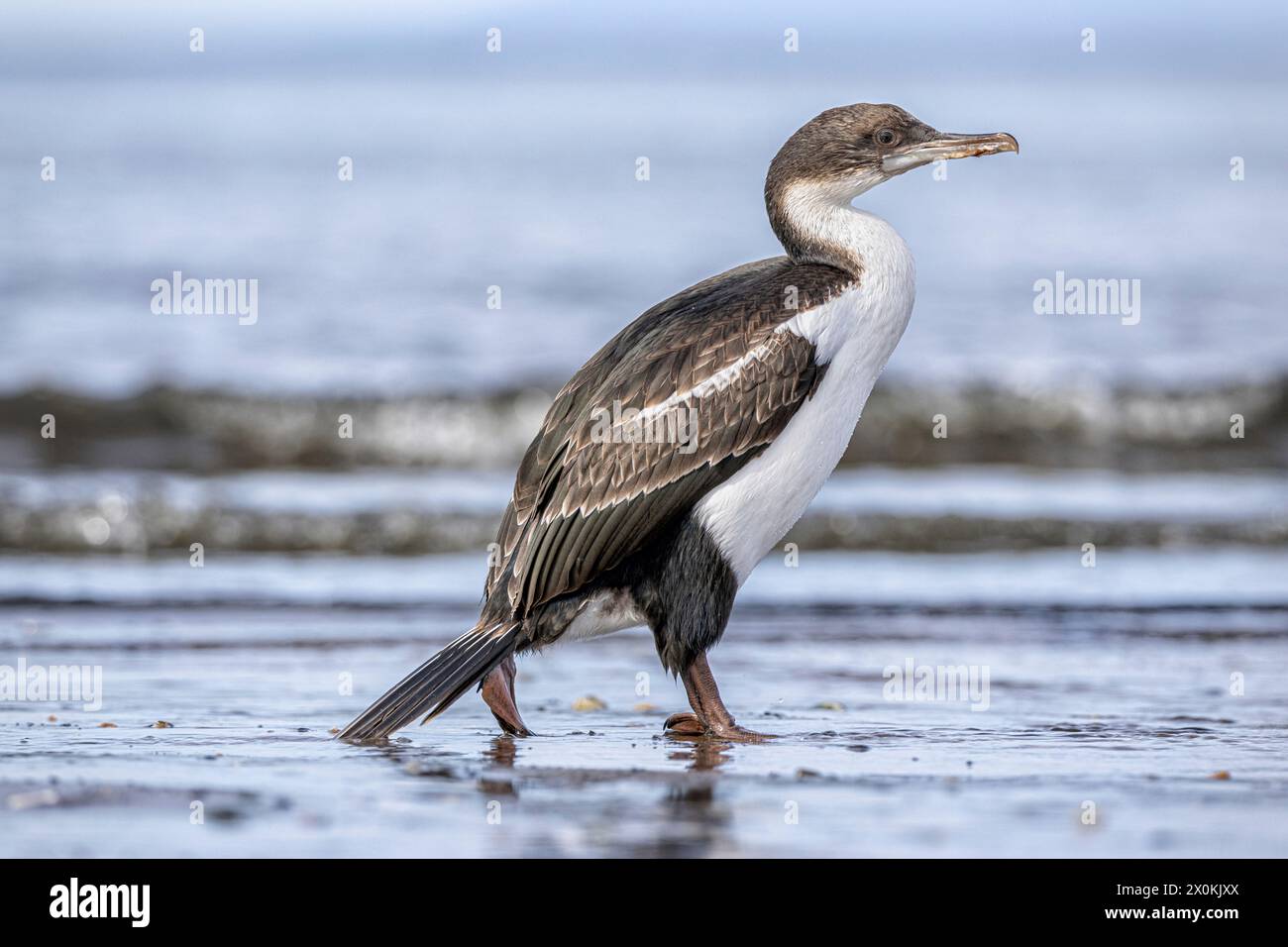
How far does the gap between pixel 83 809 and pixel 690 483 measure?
2.55 m

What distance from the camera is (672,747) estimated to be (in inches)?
280

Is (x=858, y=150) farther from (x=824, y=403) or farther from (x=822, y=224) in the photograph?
(x=824, y=403)

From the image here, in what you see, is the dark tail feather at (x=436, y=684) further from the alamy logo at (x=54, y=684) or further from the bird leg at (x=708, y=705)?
the alamy logo at (x=54, y=684)

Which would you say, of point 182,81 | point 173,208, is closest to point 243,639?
point 173,208

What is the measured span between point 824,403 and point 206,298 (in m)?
18.3

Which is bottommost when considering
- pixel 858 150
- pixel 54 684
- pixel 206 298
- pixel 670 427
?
pixel 54 684

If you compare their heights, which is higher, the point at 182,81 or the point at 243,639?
the point at 182,81

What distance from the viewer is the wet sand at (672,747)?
18.5 ft

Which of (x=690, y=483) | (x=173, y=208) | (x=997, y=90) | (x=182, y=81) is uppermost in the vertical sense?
(x=182, y=81)

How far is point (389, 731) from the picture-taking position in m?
6.97

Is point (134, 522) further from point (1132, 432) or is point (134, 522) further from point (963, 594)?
point (1132, 432)

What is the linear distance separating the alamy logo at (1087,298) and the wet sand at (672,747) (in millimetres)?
11932

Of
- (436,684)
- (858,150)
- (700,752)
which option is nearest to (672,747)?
(700,752)
